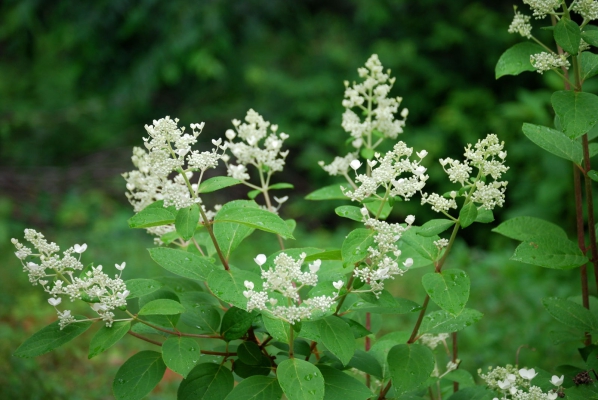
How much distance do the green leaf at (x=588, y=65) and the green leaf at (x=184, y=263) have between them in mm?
1095

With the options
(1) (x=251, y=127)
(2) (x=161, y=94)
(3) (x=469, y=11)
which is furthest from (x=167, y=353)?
(2) (x=161, y=94)

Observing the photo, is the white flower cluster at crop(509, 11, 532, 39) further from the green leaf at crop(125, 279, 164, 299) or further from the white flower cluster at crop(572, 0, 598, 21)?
the green leaf at crop(125, 279, 164, 299)

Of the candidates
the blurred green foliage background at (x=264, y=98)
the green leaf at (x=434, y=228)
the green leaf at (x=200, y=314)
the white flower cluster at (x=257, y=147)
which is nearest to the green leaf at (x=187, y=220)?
the green leaf at (x=200, y=314)

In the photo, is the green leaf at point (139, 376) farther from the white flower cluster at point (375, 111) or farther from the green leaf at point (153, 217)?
the white flower cluster at point (375, 111)

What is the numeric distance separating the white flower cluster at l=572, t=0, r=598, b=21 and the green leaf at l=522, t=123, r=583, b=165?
0.95 feet

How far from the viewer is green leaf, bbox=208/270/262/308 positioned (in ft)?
4.29

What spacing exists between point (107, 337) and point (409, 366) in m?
0.72

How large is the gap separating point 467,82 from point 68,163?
559 cm

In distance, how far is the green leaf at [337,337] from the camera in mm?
1295

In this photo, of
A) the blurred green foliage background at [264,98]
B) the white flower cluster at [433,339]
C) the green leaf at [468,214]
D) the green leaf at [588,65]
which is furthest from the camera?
the blurred green foliage background at [264,98]

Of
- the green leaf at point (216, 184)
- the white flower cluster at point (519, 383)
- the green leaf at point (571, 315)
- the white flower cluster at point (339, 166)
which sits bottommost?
the white flower cluster at point (519, 383)

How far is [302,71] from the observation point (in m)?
7.93

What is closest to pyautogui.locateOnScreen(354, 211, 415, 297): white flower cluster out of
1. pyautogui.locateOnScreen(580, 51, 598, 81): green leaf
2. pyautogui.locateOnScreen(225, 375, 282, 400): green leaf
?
pyautogui.locateOnScreen(225, 375, 282, 400): green leaf

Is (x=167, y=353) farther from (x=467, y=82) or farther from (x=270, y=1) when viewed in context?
(x=467, y=82)
